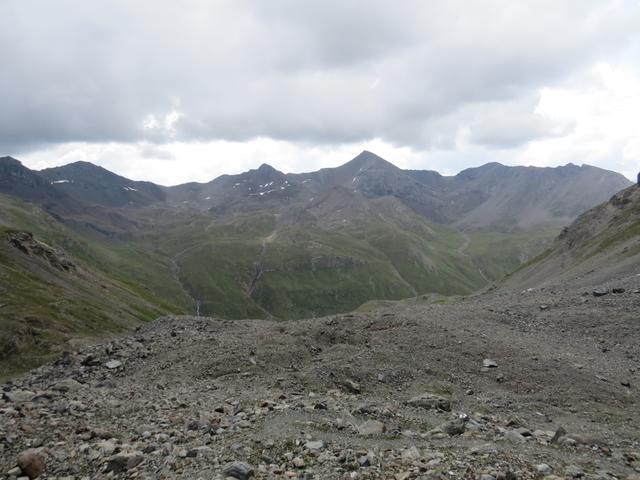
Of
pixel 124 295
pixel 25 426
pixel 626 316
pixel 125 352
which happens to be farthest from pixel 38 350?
pixel 124 295

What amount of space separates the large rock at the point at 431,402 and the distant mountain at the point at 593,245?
59358 millimetres

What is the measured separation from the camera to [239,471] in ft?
45.4

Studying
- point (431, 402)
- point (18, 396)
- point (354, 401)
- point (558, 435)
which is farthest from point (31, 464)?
point (558, 435)

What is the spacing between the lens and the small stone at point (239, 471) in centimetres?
1376

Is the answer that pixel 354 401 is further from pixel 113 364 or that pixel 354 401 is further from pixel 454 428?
pixel 113 364

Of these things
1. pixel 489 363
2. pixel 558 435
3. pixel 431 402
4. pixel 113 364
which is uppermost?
pixel 558 435

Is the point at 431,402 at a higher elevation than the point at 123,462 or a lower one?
lower

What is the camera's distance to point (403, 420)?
20.0 m

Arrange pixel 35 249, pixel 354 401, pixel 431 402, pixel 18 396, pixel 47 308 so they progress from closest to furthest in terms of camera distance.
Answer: pixel 431 402 < pixel 354 401 < pixel 18 396 < pixel 47 308 < pixel 35 249

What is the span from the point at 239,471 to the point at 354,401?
9859 mm

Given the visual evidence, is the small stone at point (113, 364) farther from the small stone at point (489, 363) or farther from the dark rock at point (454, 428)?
the small stone at point (489, 363)

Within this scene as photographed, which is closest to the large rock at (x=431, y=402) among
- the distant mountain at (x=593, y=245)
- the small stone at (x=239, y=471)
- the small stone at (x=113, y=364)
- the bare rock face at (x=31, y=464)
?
the small stone at (x=239, y=471)

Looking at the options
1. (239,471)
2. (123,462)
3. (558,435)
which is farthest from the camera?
(558,435)

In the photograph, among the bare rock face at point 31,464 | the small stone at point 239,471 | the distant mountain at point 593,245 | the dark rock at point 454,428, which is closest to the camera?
the small stone at point 239,471
